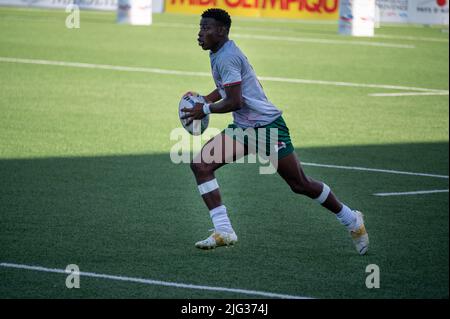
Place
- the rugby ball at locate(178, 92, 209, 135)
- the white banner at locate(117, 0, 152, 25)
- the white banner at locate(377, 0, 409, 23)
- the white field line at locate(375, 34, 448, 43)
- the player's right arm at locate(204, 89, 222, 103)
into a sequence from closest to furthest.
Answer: the rugby ball at locate(178, 92, 209, 135) → the player's right arm at locate(204, 89, 222, 103) → the white field line at locate(375, 34, 448, 43) → the white banner at locate(117, 0, 152, 25) → the white banner at locate(377, 0, 409, 23)

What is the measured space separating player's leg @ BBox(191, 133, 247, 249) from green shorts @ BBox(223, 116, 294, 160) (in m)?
0.06

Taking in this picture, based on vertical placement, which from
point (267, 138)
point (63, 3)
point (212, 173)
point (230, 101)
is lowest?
point (63, 3)

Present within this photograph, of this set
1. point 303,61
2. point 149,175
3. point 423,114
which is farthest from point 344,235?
point 303,61

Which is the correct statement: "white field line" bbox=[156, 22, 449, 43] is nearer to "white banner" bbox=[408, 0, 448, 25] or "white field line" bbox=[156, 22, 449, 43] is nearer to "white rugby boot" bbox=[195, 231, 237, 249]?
"white banner" bbox=[408, 0, 448, 25]

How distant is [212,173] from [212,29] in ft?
4.21

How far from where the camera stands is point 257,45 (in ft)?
111

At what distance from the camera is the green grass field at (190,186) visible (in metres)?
8.90

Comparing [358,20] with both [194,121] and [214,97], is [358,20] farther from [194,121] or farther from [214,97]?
[194,121]

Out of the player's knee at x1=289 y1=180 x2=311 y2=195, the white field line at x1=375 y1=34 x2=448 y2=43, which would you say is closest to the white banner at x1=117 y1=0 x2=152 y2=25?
the white field line at x1=375 y1=34 x2=448 y2=43

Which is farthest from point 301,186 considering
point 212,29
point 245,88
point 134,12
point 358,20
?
point 134,12

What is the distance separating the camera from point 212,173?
9711 mm

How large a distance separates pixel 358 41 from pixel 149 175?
24801mm

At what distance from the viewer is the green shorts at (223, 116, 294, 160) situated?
9.65m
